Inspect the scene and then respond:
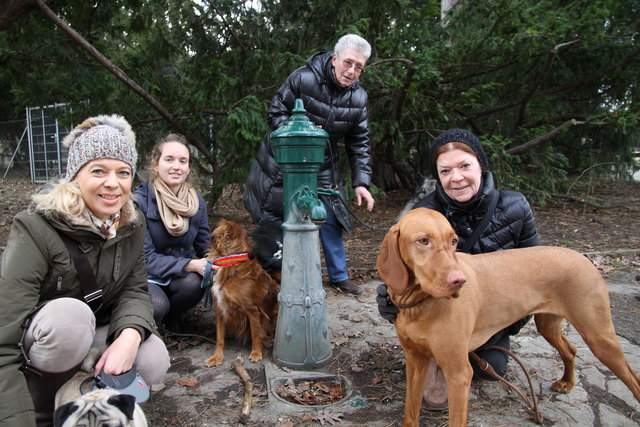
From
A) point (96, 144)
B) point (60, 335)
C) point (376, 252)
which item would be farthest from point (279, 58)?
point (60, 335)

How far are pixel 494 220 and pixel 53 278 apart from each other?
7.76 feet

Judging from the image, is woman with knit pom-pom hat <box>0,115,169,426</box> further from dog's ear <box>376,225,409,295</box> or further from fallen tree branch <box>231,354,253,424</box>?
dog's ear <box>376,225,409,295</box>

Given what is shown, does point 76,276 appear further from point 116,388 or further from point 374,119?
point 374,119

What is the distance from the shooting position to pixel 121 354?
2.03 metres

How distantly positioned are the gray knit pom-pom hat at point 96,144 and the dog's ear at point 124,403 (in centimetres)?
109

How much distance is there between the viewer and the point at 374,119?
7645mm

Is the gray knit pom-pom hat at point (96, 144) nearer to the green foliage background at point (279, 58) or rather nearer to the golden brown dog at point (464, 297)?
the golden brown dog at point (464, 297)

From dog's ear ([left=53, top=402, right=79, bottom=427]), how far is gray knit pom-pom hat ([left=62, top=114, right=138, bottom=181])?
3.48ft

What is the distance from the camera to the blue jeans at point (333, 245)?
4.42 m

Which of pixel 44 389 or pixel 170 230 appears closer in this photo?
pixel 44 389

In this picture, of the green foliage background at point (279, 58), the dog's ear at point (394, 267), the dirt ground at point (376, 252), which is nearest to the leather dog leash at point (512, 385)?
the dirt ground at point (376, 252)

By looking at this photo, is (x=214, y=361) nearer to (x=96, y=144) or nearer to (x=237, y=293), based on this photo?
(x=237, y=293)

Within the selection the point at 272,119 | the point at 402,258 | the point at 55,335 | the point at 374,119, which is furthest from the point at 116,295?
the point at 374,119

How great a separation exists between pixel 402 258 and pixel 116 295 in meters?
1.52
